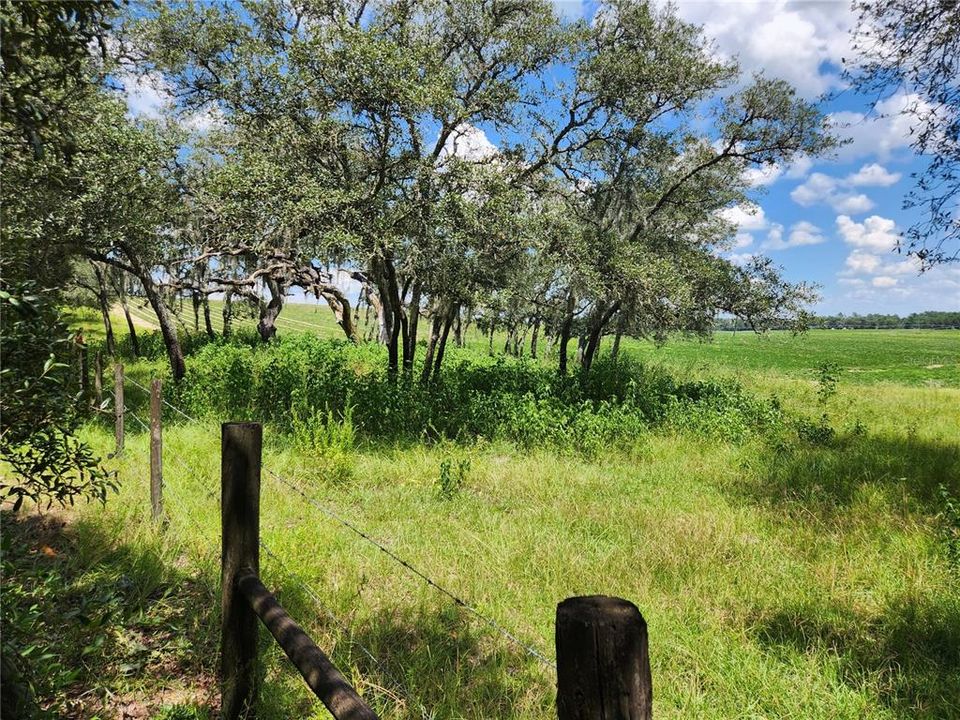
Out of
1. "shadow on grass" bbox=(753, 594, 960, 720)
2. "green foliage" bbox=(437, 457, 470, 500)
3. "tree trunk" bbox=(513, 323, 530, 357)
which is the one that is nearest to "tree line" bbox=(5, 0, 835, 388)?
"green foliage" bbox=(437, 457, 470, 500)

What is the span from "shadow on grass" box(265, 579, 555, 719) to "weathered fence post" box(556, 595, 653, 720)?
2.62 meters

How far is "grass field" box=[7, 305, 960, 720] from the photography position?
385cm

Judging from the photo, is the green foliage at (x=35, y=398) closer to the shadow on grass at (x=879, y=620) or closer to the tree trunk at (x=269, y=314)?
the shadow on grass at (x=879, y=620)

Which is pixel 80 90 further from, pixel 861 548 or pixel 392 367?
pixel 861 548

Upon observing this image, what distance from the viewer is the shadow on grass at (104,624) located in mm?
3336

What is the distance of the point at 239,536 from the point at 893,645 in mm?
4926

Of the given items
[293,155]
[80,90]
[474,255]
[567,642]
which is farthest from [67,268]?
[567,642]

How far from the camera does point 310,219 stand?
411 inches

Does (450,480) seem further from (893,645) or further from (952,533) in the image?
(952,533)

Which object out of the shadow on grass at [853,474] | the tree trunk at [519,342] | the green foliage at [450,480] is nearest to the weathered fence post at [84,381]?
the green foliage at [450,480]

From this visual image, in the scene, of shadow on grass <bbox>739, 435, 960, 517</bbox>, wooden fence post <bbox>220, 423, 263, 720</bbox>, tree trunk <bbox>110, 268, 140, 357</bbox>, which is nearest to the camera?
wooden fence post <bbox>220, 423, 263, 720</bbox>

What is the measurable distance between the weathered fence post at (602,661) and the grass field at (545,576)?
280 centimetres

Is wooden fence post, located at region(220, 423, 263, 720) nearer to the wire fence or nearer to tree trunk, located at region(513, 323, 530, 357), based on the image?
the wire fence

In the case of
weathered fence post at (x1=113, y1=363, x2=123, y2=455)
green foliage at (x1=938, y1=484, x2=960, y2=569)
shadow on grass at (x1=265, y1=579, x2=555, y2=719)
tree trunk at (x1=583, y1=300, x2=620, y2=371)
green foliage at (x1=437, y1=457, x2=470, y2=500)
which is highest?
tree trunk at (x1=583, y1=300, x2=620, y2=371)
